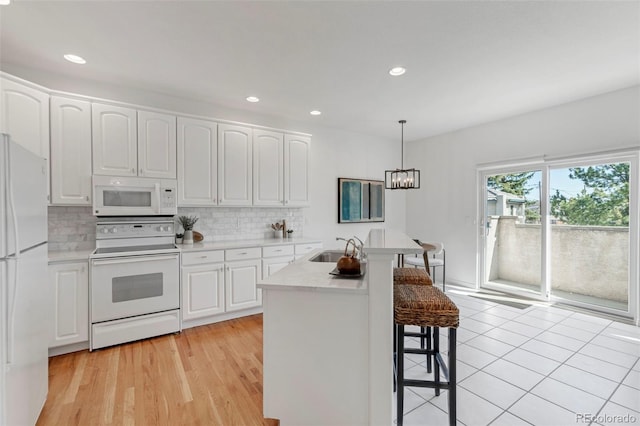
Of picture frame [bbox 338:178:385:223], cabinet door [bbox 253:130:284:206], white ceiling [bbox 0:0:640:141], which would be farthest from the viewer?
picture frame [bbox 338:178:385:223]

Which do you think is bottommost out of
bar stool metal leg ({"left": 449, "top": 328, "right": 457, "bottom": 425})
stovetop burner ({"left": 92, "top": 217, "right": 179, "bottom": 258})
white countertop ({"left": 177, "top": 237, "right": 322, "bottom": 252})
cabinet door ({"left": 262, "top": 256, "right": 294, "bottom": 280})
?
bar stool metal leg ({"left": 449, "top": 328, "right": 457, "bottom": 425})

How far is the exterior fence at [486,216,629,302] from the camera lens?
11.3 ft

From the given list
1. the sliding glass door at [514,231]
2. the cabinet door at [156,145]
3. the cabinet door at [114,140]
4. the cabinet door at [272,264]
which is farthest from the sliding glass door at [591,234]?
the cabinet door at [114,140]

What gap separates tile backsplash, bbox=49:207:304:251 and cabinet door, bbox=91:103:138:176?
572mm

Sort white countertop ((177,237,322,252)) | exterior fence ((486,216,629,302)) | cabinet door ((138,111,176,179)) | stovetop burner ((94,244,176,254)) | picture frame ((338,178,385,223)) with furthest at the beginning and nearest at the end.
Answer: picture frame ((338,178,385,223)) < exterior fence ((486,216,629,302)) < white countertop ((177,237,322,252)) < cabinet door ((138,111,176,179)) < stovetop burner ((94,244,176,254))

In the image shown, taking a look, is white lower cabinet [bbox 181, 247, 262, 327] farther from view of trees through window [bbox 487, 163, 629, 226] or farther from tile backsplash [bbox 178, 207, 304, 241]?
view of trees through window [bbox 487, 163, 629, 226]

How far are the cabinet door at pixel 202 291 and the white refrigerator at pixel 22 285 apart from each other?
1.33m

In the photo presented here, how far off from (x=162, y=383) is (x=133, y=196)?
1.89 metres

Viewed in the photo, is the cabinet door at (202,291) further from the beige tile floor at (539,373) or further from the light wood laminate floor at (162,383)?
the beige tile floor at (539,373)

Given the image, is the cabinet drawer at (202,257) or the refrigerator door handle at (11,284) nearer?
the refrigerator door handle at (11,284)

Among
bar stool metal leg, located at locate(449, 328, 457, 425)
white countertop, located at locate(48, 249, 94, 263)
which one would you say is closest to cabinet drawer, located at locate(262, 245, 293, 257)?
white countertop, located at locate(48, 249, 94, 263)

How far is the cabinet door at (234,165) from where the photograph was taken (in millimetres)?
3564

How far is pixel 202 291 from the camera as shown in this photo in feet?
10.6

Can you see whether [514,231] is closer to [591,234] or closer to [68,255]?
[591,234]
